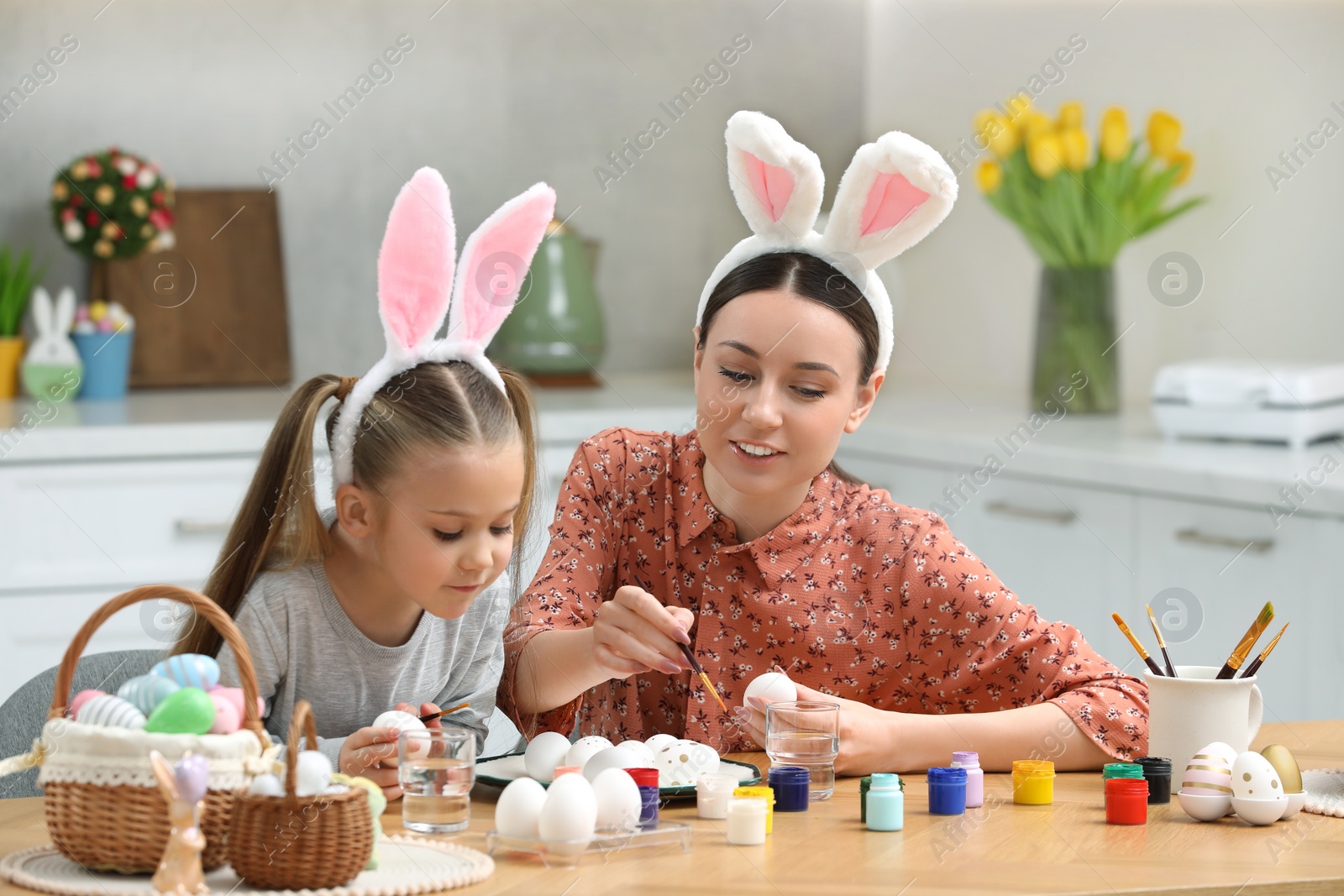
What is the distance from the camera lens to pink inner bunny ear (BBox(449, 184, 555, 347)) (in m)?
1.18

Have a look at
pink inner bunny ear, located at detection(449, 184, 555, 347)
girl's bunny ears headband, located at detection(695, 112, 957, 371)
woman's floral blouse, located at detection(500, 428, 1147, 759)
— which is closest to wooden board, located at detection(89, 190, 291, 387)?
woman's floral blouse, located at detection(500, 428, 1147, 759)

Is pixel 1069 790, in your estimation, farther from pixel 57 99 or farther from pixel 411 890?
pixel 57 99

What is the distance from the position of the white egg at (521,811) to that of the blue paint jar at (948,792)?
0.99 feet

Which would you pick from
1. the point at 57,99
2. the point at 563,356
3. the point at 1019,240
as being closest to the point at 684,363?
the point at 563,356

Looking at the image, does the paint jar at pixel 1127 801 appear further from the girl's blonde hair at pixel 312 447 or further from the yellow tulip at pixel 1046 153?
the yellow tulip at pixel 1046 153

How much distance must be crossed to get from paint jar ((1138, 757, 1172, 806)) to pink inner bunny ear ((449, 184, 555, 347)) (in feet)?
2.02

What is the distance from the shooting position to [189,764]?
83 centimetres

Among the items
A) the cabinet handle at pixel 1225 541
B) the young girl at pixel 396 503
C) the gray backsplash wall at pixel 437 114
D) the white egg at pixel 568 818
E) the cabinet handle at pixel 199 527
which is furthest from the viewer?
the gray backsplash wall at pixel 437 114

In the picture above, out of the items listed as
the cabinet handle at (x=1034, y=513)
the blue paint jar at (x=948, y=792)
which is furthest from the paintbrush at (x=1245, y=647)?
the cabinet handle at (x=1034, y=513)

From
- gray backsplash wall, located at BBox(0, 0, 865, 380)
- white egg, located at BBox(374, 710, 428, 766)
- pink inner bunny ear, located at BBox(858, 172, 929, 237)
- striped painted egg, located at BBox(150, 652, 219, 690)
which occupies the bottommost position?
white egg, located at BBox(374, 710, 428, 766)

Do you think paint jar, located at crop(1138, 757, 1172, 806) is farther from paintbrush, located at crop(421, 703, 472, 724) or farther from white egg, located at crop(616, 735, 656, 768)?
paintbrush, located at crop(421, 703, 472, 724)

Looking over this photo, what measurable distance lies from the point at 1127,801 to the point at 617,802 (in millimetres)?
375

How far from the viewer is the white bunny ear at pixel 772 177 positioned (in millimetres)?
1336

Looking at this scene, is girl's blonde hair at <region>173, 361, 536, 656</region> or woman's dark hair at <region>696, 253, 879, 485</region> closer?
girl's blonde hair at <region>173, 361, 536, 656</region>
